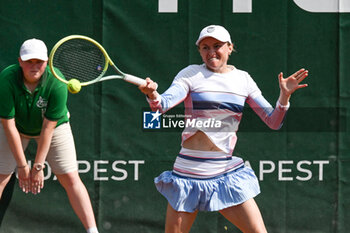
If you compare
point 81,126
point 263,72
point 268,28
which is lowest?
point 81,126

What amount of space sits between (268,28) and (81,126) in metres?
1.50

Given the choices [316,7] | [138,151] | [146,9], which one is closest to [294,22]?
[316,7]

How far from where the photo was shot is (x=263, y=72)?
440 centimetres

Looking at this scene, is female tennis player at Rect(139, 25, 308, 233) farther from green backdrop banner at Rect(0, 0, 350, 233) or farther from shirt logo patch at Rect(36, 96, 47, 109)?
green backdrop banner at Rect(0, 0, 350, 233)

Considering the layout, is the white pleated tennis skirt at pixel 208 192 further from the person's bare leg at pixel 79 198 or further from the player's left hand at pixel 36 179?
the player's left hand at pixel 36 179

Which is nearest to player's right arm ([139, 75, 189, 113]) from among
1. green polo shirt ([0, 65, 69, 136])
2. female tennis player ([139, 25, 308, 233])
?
female tennis player ([139, 25, 308, 233])

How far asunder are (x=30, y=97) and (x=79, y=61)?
0.36 meters

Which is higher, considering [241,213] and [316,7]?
[316,7]

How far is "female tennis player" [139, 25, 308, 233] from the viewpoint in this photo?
10.6 feet

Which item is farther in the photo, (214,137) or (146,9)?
(146,9)

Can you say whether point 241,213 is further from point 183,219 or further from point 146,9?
point 146,9

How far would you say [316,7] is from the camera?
439cm

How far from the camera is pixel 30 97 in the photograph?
366cm

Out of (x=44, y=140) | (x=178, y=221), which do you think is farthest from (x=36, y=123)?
(x=178, y=221)
